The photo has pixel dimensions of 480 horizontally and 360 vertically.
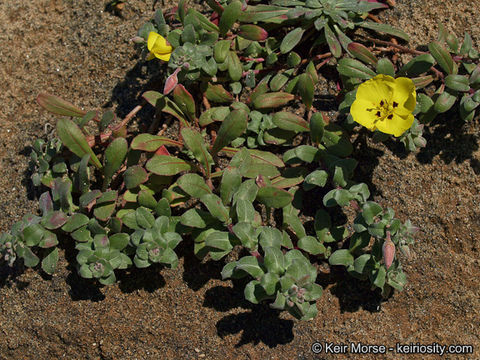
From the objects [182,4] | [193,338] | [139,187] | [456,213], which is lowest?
[193,338]

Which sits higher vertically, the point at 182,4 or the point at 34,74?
the point at 182,4

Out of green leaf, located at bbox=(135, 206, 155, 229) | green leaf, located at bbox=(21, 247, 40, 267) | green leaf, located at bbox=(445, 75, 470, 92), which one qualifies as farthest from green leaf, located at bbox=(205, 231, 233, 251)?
green leaf, located at bbox=(445, 75, 470, 92)

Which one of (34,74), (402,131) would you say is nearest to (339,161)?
(402,131)

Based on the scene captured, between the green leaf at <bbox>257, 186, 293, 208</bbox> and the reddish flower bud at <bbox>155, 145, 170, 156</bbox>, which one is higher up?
the reddish flower bud at <bbox>155, 145, 170, 156</bbox>

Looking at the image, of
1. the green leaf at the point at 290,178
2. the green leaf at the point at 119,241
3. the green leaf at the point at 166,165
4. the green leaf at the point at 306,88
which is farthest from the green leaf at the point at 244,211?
the green leaf at the point at 306,88

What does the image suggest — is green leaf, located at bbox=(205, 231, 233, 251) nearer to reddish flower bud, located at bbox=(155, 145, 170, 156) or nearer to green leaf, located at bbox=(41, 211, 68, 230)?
reddish flower bud, located at bbox=(155, 145, 170, 156)

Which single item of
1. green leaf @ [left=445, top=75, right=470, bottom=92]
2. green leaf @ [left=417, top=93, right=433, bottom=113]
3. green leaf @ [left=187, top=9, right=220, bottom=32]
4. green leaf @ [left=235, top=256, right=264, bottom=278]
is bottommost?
green leaf @ [left=235, top=256, right=264, bottom=278]

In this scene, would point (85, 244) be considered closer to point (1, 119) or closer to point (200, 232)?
point (200, 232)
